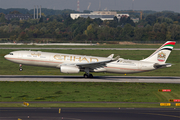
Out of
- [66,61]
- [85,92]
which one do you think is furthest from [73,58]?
[85,92]

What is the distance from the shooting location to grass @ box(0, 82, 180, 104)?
3173 centimetres

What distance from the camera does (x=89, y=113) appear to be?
82.4 ft

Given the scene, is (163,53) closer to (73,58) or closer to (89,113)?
(73,58)

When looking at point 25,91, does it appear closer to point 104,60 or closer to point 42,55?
point 42,55

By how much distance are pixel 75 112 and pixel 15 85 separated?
17.3 meters

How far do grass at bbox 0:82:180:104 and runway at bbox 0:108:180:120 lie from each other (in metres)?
4.59

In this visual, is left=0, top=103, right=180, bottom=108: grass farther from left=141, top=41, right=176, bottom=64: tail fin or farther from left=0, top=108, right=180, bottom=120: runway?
left=141, top=41, right=176, bottom=64: tail fin

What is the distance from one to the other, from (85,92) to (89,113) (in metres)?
10.5

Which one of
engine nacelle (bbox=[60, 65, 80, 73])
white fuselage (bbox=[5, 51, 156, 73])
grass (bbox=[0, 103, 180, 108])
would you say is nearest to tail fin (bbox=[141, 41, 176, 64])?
white fuselage (bbox=[5, 51, 156, 73])

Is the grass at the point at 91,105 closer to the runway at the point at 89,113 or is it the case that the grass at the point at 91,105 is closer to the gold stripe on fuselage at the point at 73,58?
the runway at the point at 89,113

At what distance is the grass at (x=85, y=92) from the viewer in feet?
104

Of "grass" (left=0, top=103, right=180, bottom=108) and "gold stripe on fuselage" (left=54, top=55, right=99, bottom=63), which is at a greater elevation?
"gold stripe on fuselage" (left=54, top=55, right=99, bottom=63)

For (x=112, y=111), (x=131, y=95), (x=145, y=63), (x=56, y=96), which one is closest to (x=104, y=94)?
(x=131, y=95)

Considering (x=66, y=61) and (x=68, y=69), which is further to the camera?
(x=66, y=61)
